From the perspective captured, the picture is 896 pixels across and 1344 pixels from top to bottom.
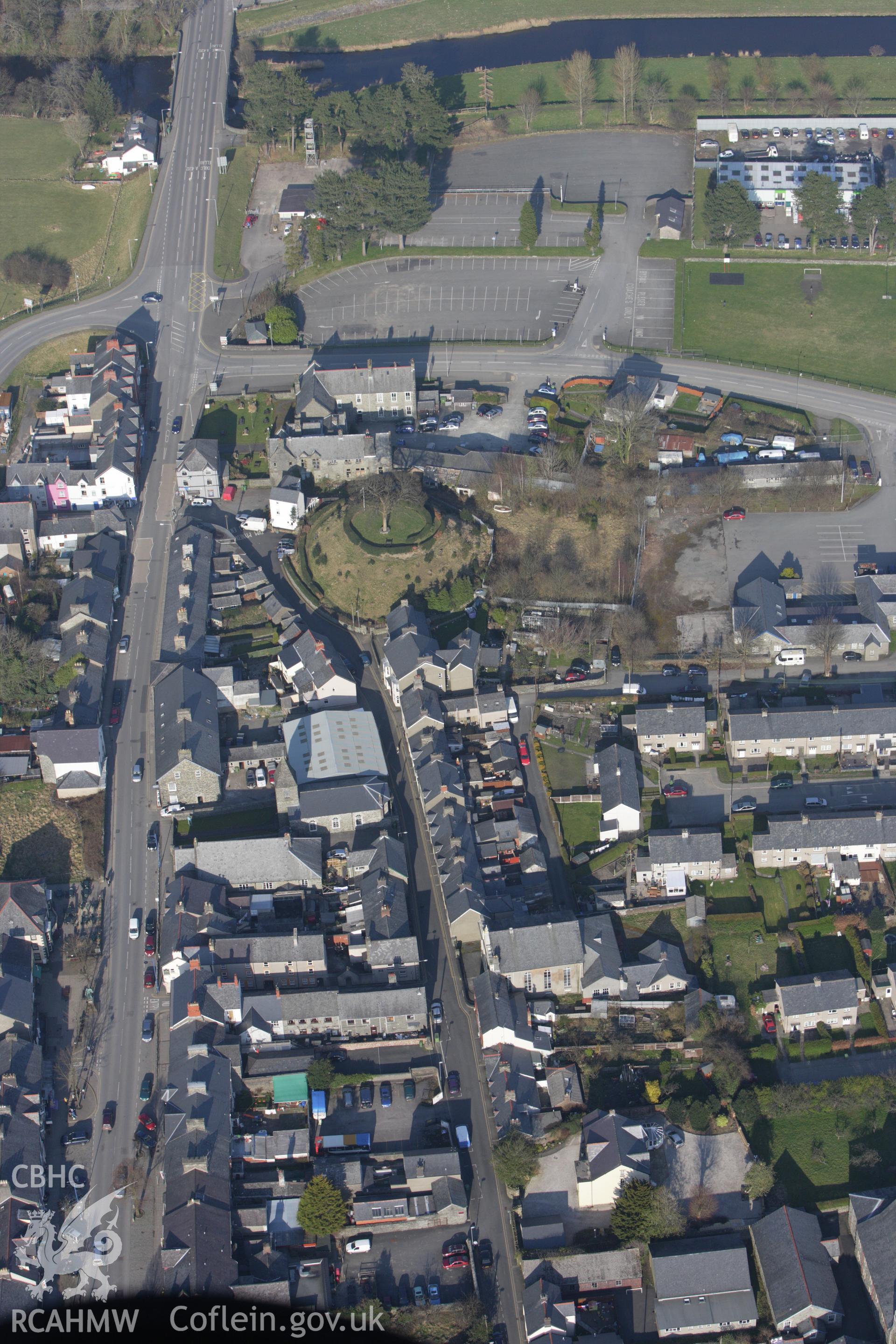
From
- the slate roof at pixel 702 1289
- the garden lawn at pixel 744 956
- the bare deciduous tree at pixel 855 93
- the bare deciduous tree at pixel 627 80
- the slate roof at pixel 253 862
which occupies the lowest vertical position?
the slate roof at pixel 702 1289

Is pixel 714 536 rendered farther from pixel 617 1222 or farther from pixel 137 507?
pixel 617 1222

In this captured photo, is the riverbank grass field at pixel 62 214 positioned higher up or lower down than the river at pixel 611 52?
lower down

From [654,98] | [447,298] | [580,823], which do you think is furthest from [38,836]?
[654,98]

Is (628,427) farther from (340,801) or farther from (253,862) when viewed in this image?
(253,862)

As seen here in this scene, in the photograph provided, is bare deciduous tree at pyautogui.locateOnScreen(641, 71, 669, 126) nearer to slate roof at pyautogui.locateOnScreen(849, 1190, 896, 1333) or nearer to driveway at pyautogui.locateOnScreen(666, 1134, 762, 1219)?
driveway at pyautogui.locateOnScreen(666, 1134, 762, 1219)

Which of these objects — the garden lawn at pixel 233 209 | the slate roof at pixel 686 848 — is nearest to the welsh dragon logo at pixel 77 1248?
the slate roof at pixel 686 848

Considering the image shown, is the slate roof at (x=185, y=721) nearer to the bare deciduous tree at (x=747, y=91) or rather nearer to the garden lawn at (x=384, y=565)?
the garden lawn at (x=384, y=565)
